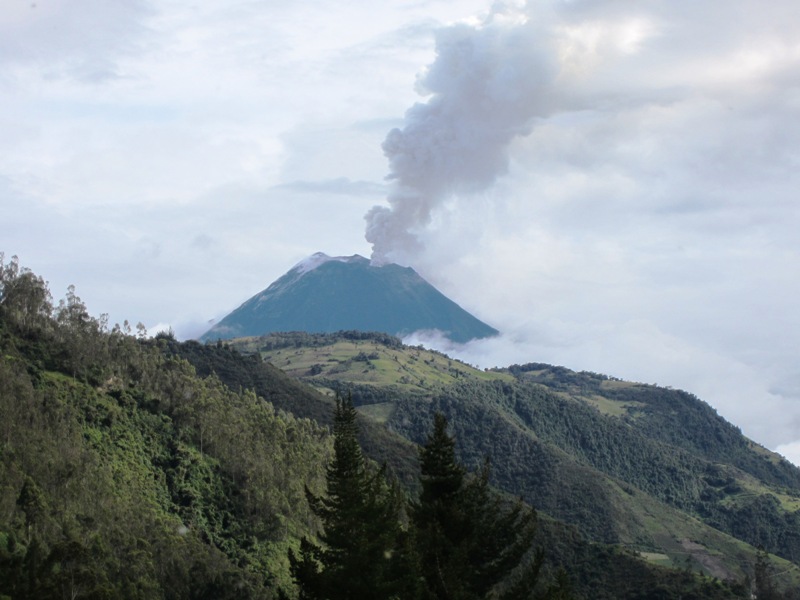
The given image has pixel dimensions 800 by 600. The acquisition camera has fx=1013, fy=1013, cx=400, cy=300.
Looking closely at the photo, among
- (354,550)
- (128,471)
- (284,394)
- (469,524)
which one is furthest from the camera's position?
(284,394)

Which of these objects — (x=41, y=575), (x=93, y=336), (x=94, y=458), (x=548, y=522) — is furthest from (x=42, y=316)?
(x=548, y=522)

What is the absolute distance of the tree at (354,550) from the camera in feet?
116

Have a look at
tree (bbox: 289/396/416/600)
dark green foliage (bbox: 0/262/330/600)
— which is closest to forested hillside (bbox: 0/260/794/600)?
dark green foliage (bbox: 0/262/330/600)

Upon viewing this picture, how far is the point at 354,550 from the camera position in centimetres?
3594

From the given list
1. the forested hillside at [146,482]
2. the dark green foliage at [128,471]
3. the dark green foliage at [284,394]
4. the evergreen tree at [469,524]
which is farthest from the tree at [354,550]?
the dark green foliage at [284,394]

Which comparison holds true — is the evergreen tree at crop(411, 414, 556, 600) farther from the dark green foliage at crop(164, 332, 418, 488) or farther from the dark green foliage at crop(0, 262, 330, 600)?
the dark green foliage at crop(164, 332, 418, 488)

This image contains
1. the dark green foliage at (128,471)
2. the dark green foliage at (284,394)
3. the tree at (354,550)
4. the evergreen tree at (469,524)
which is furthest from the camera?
the dark green foliage at (284,394)

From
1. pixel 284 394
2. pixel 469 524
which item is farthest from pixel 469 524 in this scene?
pixel 284 394

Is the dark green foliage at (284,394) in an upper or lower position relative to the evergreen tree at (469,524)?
upper

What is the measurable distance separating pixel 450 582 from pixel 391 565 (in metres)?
2.22

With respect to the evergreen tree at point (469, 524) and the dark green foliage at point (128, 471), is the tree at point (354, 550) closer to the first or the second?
the evergreen tree at point (469, 524)

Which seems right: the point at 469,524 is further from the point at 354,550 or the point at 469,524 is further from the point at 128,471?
the point at 128,471

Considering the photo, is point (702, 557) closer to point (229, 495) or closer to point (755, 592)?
point (755, 592)

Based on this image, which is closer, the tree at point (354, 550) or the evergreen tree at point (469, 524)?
the tree at point (354, 550)
